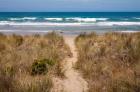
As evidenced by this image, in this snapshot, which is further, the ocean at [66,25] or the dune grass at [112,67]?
the ocean at [66,25]

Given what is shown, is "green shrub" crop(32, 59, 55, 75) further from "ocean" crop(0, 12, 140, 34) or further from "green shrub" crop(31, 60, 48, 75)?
"ocean" crop(0, 12, 140, 34)

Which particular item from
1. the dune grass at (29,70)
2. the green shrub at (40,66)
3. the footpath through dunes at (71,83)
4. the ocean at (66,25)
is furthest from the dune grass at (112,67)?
the ocean at (66,25)

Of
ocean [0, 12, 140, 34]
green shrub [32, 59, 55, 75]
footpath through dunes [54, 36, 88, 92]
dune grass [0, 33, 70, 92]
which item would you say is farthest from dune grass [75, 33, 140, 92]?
ocean [0, 12, 140, 34]

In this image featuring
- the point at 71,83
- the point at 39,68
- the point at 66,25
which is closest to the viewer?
the point at 71,83

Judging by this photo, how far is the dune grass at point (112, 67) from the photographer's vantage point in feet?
16.2

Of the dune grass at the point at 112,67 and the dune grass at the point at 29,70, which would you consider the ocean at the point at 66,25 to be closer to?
the dune grass at the point at 112,67

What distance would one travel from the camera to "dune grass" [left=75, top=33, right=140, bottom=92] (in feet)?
16.2

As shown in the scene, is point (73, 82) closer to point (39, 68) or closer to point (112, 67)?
point (39, 68)

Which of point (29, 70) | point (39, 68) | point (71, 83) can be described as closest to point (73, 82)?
point (71, 83)

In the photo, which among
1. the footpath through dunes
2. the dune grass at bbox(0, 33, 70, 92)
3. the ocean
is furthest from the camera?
the ocean

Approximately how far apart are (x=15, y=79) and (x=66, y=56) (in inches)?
147

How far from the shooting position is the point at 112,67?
650 centimetres

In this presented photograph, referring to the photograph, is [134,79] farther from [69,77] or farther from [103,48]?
[103,48]

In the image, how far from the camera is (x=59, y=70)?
636 cm
